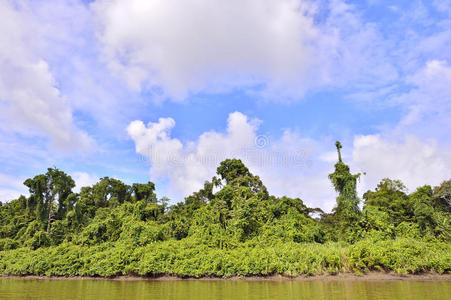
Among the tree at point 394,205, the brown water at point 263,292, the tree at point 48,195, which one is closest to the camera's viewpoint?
the brown water at point 263,292

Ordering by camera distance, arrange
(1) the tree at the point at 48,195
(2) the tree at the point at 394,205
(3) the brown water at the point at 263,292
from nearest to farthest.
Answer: (3) the brown water at the point at 263,292, (2) the tree at the point at 394,205, (1) the tree at the point at 48,195

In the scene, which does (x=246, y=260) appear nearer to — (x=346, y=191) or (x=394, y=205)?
(x=346, y=191)

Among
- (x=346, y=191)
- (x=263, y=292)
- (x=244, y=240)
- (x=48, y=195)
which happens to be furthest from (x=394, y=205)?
(x=48, y=195)

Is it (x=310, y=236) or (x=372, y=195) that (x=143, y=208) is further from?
(x=372, y=195)

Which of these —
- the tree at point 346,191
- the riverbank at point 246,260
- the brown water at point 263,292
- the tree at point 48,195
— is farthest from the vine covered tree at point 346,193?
the tree at point 48,195

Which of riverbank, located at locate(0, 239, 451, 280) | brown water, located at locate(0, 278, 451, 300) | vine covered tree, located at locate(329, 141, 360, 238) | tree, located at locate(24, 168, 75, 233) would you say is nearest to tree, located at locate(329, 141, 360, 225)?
vine covered tree, located at locate(329, 141, 360, 238)

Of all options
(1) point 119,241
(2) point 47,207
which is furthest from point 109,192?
(1) point 119,241

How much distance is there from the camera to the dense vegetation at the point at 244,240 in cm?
1494

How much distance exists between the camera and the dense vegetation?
588 inches

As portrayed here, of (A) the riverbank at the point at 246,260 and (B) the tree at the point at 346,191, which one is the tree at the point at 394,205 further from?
(A) the riverbank at the point at 246,260

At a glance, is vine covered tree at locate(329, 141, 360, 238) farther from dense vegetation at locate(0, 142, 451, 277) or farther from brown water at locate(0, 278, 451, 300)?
brown water at locate(0, 278, 451, 300)

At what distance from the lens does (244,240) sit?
19844mm

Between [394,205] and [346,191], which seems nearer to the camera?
[346,191]

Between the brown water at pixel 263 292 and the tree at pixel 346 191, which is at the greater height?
the tree at pixel 346 191
